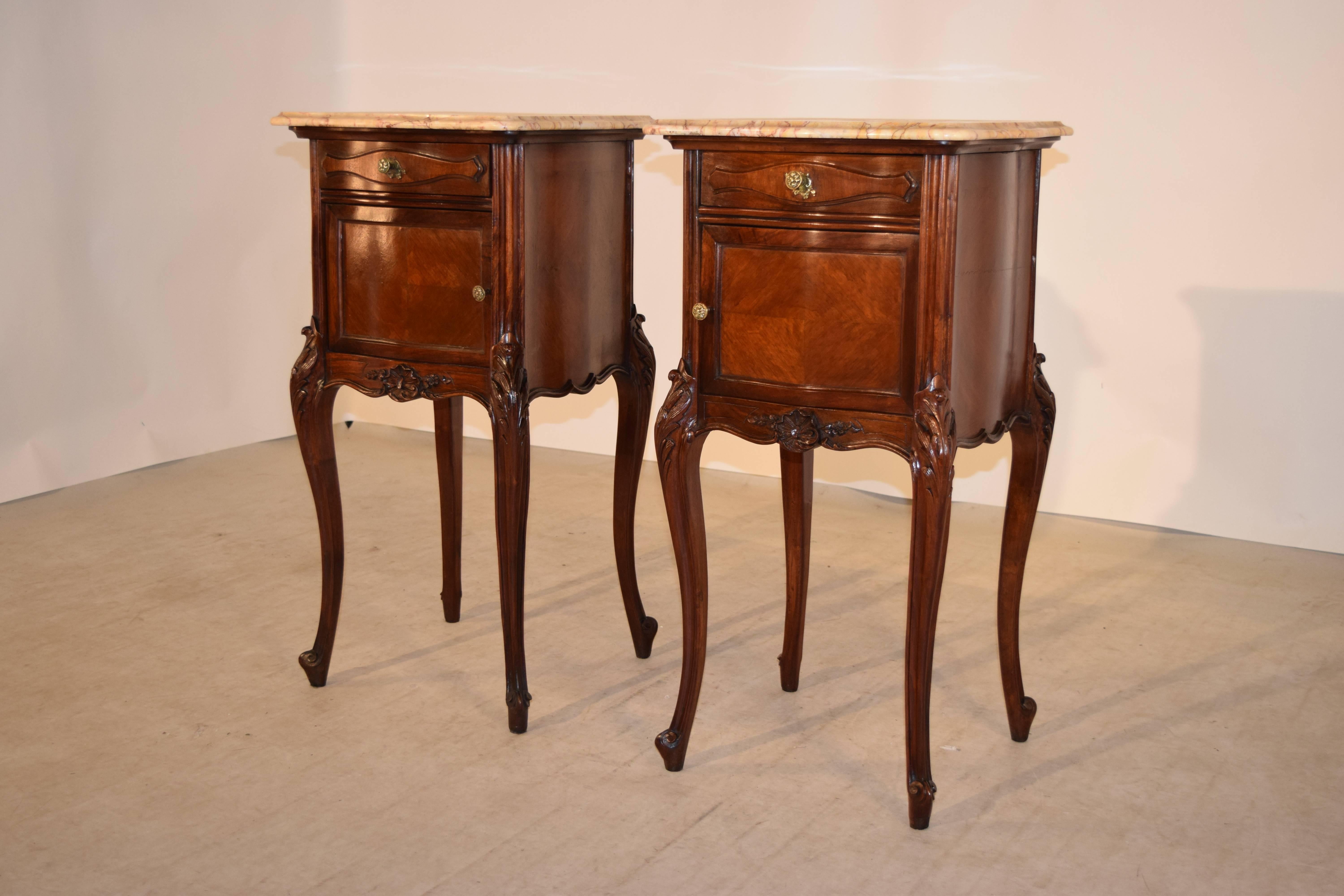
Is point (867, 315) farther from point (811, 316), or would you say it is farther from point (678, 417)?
point (678, 417)

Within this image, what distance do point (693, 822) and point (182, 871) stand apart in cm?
83

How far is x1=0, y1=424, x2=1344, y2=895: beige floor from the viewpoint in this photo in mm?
2045

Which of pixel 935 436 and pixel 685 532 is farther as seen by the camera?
pixel 685 532

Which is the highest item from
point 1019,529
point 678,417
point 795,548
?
point 678,417

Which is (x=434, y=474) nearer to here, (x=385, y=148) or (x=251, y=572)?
(x=251, y=572)

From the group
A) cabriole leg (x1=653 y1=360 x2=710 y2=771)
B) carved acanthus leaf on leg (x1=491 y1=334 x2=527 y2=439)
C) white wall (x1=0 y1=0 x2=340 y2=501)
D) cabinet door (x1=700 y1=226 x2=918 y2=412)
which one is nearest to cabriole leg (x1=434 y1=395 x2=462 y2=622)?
carved acanthus leaf on leg (x1=491 y1=334 x2=527 y2=439)

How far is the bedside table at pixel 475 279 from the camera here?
2.35m

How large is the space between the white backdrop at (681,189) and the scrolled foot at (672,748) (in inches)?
84.7

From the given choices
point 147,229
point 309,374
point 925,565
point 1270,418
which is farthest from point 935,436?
point 147,229

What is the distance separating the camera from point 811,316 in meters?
2.12

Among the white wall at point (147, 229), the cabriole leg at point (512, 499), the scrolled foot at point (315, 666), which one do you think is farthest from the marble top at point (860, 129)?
the white wall at point (147, 229)

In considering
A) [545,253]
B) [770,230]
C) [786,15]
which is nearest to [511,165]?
[545,253]

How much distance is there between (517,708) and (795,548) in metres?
A: 0.66

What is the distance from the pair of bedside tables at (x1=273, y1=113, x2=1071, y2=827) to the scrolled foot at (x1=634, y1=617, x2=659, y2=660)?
1cm
